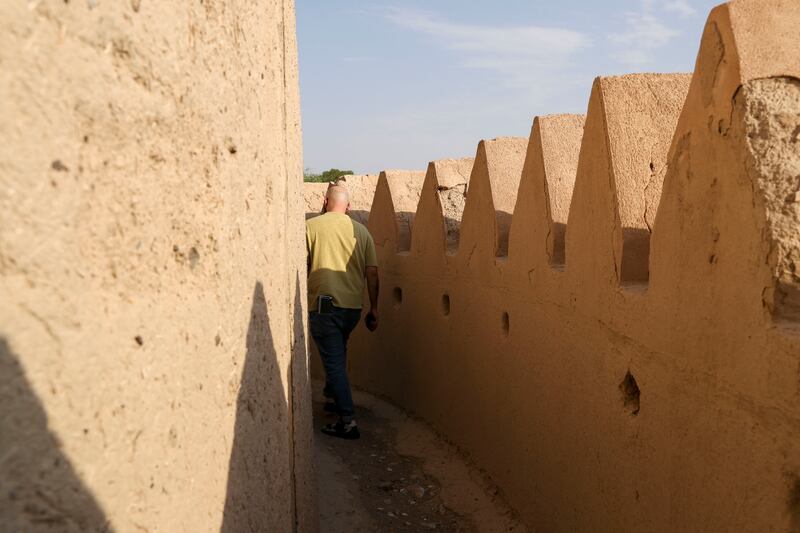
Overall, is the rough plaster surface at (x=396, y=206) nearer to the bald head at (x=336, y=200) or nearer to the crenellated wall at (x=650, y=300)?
the bald head at (x=336, y=200)

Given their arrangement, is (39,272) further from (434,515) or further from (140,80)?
(434,515)

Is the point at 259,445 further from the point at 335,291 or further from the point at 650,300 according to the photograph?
the point at 335,291

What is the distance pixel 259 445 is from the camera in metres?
1.99

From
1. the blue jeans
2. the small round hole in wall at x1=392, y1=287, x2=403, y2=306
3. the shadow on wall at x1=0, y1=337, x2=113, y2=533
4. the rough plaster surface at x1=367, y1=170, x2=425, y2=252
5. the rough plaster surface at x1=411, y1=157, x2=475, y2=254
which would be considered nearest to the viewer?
the shadow on wall at x1=0, y1=337, x2=113, y2=533

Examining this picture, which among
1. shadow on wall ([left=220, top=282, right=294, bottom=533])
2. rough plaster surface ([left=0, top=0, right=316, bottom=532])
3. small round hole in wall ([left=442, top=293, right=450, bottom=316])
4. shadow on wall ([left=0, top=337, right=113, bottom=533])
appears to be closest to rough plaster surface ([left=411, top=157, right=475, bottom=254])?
small round hole in wall ([left=442, top=293, right=450, bottom=316])

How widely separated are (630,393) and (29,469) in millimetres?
2508

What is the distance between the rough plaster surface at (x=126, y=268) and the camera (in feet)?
2.59

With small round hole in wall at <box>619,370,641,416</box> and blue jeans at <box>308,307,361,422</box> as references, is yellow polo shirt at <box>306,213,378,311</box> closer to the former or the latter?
blue jeans at <box>308,307,361,422</box>

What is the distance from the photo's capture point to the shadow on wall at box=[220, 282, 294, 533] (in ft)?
5.53

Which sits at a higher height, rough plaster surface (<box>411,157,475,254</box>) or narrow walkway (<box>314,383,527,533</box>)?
rough plaster surface (<box>411,157,475,254</box>)

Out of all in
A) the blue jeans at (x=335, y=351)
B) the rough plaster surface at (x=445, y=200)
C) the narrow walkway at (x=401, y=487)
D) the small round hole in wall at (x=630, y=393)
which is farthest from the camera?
the rough plaster surface at (x=445, y=200)

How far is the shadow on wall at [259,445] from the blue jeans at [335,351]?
3404 mm

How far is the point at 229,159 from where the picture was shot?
1624 mm

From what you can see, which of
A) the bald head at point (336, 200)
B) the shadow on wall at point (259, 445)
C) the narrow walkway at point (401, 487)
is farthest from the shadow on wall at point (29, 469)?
the bald head at point (336, 200)
